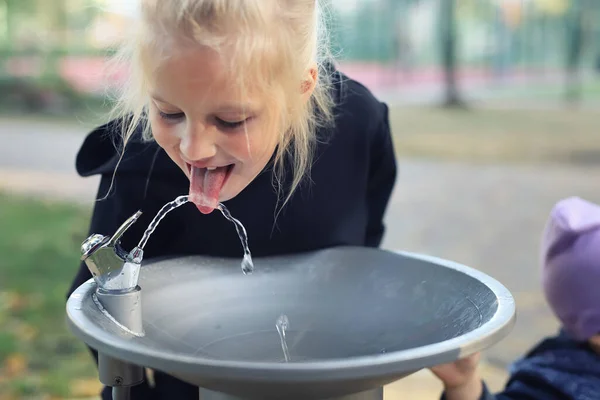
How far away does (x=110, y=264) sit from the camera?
3.22ft

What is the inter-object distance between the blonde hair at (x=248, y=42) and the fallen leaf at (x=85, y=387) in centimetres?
136

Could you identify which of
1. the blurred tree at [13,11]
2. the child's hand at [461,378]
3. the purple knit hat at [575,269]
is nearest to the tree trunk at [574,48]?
the blurred tree at [13,11]

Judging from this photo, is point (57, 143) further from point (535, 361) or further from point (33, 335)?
point (535, 361)

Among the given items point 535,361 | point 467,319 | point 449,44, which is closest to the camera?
point 467,319

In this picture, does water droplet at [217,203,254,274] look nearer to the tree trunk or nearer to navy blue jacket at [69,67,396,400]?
navy blue jacket at [69,67,396,400]

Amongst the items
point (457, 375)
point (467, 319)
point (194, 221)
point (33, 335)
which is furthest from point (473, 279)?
point (33, 335)

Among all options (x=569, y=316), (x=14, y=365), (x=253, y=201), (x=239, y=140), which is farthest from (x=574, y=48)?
(x=239, y=140)

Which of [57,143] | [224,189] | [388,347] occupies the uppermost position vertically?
[224,189]

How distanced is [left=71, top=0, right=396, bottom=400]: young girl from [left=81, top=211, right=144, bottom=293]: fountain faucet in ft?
0.37

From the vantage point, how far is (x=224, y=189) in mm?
987

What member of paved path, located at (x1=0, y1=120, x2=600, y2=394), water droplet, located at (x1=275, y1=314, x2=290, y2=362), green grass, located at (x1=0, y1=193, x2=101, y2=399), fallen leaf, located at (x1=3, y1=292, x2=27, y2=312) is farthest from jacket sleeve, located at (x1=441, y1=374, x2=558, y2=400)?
fallen leaf, located at (x1=3, y1=292, x2=27, y2=312)

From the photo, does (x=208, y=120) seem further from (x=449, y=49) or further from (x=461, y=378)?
(x=449, y=49)

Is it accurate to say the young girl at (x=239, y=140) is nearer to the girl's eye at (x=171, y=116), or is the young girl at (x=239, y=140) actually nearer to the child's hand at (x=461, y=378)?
the girl's eye at (x=171, y=116)

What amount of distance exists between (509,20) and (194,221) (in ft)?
41.2
